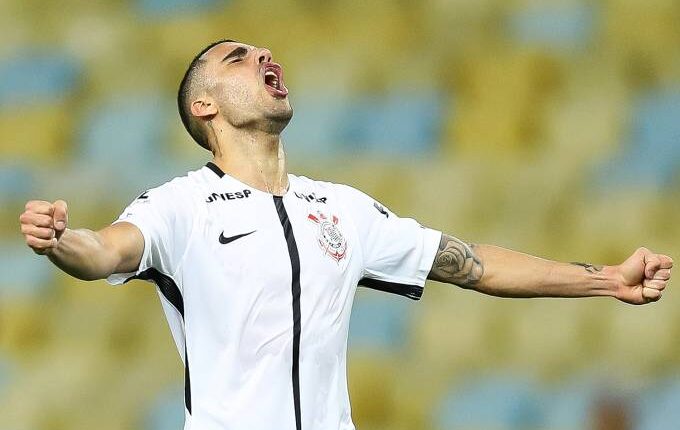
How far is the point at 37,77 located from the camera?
526cm

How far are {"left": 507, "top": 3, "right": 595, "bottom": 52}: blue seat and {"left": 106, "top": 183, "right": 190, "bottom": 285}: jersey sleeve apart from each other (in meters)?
2.92

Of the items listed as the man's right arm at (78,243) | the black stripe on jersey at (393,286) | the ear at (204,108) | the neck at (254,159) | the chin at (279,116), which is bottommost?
the black stripe on jersey at (393,286)

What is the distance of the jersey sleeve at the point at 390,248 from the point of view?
2.71 metres

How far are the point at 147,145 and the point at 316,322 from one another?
2721mm

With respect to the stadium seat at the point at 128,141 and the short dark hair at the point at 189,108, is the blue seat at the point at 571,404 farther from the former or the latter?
the short dark hair at the point at 189,108

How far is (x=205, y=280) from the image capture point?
7.96 ft

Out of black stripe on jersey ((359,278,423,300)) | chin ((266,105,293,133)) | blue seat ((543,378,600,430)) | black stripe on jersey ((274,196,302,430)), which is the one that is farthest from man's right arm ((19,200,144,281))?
blue seat ((543,378,600,430))

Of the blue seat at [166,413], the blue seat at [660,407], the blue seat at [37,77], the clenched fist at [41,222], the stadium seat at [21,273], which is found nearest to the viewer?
the clenched fist at [41,222]

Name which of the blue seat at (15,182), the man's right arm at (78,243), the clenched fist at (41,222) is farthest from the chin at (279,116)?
the blue seat at (15,182)

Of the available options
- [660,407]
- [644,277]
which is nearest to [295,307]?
[644,277]

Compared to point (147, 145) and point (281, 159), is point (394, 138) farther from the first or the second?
point (281, 159)

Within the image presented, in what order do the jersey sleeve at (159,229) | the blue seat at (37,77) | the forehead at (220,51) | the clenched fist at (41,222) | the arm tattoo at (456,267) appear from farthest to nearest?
the blue seat at (37,77) < the forehead at (220,51) < the arm tattoo at (456,267) < the jersey sleeve at (159,229) < the clenched fist at (41,222)

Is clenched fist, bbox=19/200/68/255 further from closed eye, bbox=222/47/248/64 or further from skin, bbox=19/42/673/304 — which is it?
closed eye, bbox=222/47/248/64

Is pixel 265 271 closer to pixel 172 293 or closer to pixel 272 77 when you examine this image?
pixel 172 293
